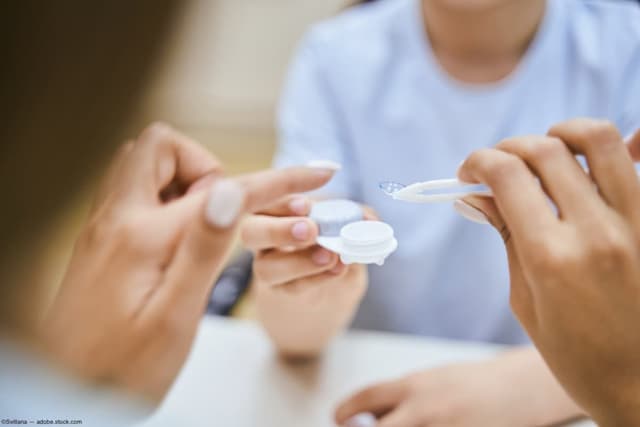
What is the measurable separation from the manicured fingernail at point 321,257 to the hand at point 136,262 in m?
0.06

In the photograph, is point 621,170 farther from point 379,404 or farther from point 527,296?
point 379,404

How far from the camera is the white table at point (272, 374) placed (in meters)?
0.43

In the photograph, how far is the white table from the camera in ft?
1.41

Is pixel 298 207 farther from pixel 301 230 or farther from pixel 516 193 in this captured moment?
pixel 516 193

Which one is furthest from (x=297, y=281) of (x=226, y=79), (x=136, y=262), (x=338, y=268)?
(x=226, y=79)

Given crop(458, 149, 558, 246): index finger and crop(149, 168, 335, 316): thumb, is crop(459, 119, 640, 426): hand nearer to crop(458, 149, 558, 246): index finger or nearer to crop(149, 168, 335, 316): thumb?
crop(458, 149, 558, 246): index finger

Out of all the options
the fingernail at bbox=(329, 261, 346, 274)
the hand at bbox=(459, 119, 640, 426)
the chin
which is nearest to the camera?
the hand at bbox=(459, 119, 640, 426)

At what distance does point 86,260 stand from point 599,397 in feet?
0.85

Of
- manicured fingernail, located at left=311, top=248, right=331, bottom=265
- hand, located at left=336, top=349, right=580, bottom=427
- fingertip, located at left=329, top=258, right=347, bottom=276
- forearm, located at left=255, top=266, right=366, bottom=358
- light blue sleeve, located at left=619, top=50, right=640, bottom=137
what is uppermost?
light blue sleeve, located at left=619, top=50, right=640, bottom=137

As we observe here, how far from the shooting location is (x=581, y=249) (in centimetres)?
26

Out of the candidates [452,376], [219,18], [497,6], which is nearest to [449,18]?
[497,6]

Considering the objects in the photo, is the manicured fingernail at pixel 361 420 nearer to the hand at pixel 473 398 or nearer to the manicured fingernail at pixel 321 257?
the hand at pixel 473 398

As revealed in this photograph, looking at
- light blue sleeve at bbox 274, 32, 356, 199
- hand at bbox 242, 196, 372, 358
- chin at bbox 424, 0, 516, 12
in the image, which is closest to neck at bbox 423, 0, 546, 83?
chin at bbox 424, 0, 516, 12

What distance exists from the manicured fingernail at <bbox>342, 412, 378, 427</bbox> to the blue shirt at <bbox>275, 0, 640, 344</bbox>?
13 cm
